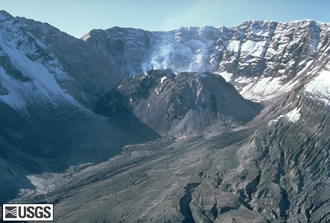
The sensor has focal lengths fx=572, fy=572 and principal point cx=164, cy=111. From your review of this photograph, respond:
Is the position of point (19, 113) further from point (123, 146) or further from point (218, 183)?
→ point (218, 183)

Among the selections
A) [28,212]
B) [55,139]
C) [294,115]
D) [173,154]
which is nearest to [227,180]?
[294,115]

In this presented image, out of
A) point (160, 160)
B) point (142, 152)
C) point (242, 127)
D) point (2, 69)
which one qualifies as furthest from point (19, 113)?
point (242, 127)

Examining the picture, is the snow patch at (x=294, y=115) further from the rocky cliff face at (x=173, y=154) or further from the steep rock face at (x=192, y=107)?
the steep rock face at (x=192, y=107)

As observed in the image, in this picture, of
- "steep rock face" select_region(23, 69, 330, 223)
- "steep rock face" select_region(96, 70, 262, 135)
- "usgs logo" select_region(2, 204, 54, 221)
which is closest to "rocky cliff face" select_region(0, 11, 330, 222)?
"steep rock face" select_region(23, 69, 330, 223)

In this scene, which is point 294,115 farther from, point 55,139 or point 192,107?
point 55,139

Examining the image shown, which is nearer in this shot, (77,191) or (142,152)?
(77,191)

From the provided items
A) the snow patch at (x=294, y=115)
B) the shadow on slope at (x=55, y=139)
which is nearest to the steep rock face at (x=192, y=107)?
the shadow on slope at (x=55, y=139)
